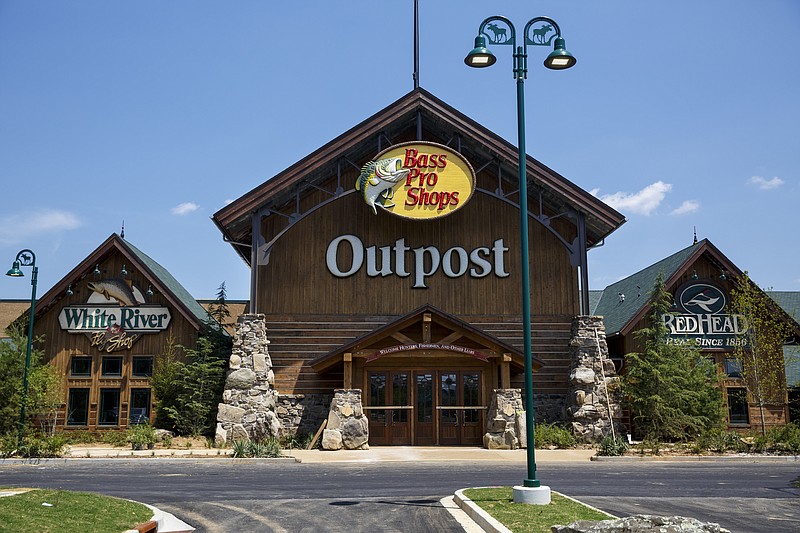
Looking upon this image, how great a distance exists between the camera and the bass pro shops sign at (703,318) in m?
32.1

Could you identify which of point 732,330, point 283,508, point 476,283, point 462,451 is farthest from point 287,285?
point 732,330

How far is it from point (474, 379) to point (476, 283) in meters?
4.11

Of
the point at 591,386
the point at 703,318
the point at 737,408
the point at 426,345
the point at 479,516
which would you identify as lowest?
the point at 479,516

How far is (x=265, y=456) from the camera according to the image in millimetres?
22672

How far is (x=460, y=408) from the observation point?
27.0 m

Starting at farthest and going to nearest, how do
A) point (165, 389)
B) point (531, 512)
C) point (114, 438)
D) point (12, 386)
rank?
point (165, 389) → point (114, 438) → point (12, 386) → point (531, 512)

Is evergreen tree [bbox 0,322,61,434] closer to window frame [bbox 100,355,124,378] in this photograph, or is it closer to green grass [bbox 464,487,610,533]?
window frame [bbox 100,355,124,378]

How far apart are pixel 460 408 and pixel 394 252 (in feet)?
21.6

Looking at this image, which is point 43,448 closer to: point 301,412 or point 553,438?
point 301,412

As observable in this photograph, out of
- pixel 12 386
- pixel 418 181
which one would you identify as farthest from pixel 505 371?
pixel 12 386

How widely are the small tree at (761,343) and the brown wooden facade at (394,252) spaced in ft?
20.2

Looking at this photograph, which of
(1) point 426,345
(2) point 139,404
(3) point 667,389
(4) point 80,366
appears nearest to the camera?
(1) point 426,345

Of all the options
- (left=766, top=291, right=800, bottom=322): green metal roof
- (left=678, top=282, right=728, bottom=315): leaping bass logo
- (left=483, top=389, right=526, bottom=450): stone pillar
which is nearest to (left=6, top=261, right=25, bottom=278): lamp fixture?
(left=483, top=389, right=526, bottom=450): stone pillar

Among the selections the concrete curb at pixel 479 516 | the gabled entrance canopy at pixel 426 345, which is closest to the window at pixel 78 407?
the gabled entrance canopy at pixel 426 345
